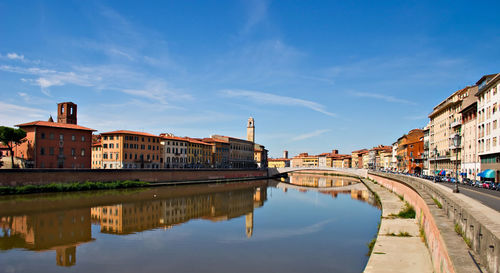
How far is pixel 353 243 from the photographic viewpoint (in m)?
21.1

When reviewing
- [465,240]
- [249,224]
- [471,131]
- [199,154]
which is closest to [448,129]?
[471,131]

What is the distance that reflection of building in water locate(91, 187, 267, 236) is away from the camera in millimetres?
27095

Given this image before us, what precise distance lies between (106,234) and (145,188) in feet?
108

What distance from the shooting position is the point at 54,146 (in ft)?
176

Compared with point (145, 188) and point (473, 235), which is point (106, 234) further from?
point (145, 188)

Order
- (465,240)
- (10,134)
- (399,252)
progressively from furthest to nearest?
(10,134) → (399,252) → (465,240)

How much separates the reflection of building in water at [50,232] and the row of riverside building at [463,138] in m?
24.1

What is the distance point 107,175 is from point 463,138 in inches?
1890

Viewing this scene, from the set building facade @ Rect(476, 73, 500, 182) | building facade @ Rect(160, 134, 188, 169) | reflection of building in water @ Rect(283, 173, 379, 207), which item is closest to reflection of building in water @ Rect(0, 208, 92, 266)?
reflection of building in water @ Rect(283, 173, 379, 207)

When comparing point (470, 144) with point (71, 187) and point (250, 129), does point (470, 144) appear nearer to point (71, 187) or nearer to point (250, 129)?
point (71, 187)

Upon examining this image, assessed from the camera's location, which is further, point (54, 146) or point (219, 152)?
point (219, 152)

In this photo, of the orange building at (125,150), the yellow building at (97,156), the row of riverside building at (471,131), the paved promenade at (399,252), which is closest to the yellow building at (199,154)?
the orange building at (125,150)

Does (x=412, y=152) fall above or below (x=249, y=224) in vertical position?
above

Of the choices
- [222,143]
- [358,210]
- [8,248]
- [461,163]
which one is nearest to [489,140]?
[461,163]
